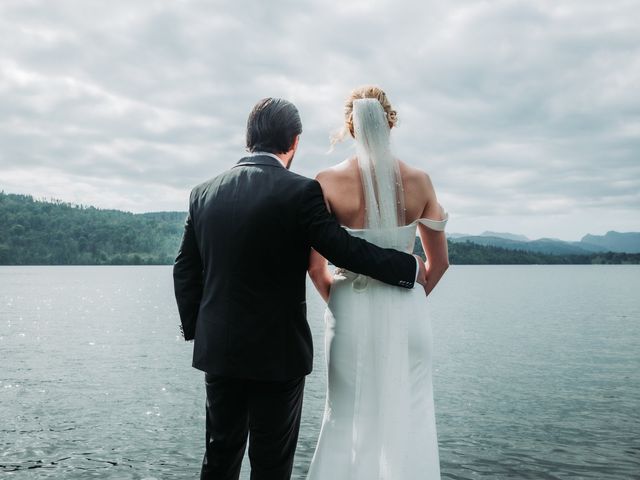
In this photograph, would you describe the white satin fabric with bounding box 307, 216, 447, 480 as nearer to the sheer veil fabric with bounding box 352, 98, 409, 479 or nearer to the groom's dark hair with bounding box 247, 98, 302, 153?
the sheer veil fabric with bounding box 352, 98, 409, 479

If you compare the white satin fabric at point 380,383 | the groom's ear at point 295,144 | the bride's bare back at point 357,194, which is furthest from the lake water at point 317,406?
the groom's ear at point 295,144

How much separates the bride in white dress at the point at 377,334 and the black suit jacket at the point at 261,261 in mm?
385

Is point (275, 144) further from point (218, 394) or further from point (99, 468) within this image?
point (99, 468)

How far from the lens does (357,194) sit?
376 cm

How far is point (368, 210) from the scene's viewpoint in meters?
3.74

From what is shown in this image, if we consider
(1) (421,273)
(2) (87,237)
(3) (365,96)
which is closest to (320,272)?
(1) (421,273)

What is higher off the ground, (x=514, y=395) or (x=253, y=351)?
(x=253, y=351)

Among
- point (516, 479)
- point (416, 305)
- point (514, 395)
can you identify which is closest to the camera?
point (416, 305)

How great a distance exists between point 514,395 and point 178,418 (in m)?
7.65

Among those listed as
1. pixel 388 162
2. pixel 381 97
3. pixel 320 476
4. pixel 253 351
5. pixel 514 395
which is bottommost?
pixel 514 395

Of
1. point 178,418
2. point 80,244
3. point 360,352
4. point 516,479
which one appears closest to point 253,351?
point 360,352

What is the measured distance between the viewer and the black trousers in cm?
330

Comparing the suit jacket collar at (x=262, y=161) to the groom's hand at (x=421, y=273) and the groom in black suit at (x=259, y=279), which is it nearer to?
the groom in black suit at (x=259, y=279)

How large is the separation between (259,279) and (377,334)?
37.5 inches
